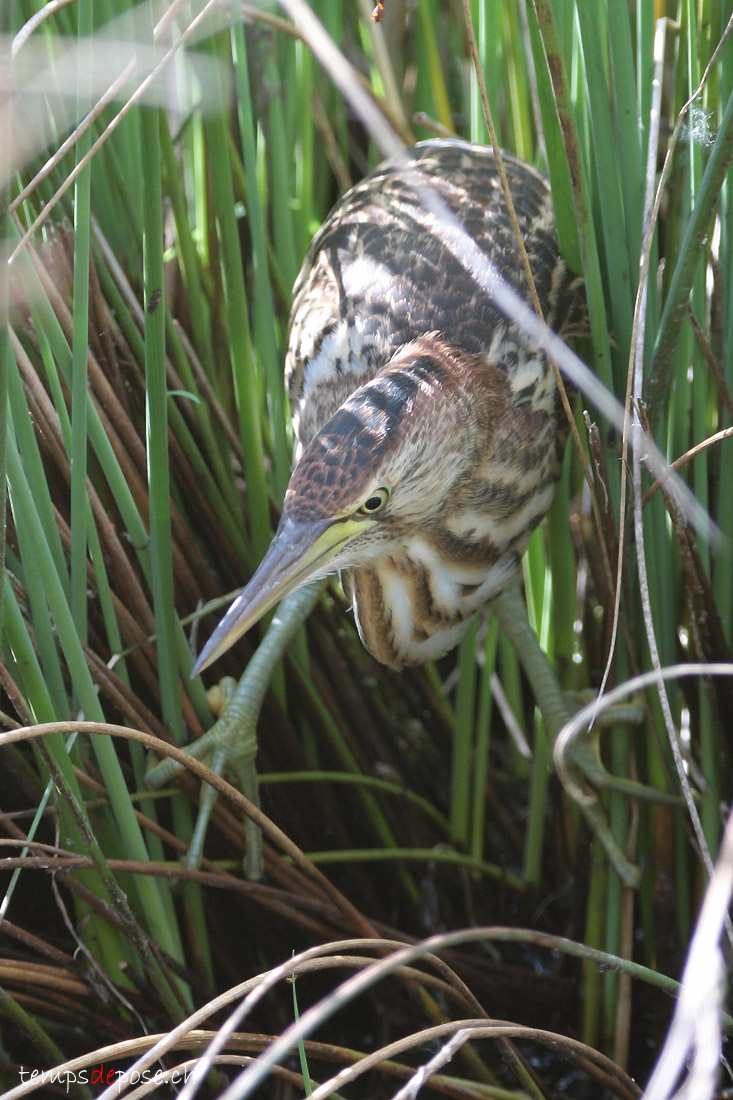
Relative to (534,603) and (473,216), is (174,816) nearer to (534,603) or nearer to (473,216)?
(534,603)

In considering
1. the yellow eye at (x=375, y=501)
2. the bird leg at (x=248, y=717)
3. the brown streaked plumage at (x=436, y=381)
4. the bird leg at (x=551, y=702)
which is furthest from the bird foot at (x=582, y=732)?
the yellow eye at (x=375, y=501)

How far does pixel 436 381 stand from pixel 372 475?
0.17 m

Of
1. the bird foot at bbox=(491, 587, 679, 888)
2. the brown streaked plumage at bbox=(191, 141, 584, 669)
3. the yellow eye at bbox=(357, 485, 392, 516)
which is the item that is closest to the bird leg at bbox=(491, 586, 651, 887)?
the bird foot at bbox=(491, 587, 679, 888)

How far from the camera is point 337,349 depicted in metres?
1.24

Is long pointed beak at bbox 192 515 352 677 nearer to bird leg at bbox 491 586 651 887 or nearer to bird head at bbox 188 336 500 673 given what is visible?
bird head at bbox 188 336 500 673

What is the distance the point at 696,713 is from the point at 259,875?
0.55 metres

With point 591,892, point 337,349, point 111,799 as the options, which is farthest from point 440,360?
point 591,892

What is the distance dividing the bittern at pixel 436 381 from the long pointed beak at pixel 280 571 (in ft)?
0.15

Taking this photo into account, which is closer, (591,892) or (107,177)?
(107,177)

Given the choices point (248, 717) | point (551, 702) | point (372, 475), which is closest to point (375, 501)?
point (372, 475)

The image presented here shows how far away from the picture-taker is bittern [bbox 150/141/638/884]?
1104mm

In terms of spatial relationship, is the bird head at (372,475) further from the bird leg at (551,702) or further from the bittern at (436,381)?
the bird leg at (551,702)

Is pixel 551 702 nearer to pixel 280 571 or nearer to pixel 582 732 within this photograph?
pixel 582 732

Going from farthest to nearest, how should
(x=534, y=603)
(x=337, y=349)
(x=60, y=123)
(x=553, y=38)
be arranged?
(x=534, y=603) < (x=337, y=349) < (x=60, y=123) < (x=553, y=38)
